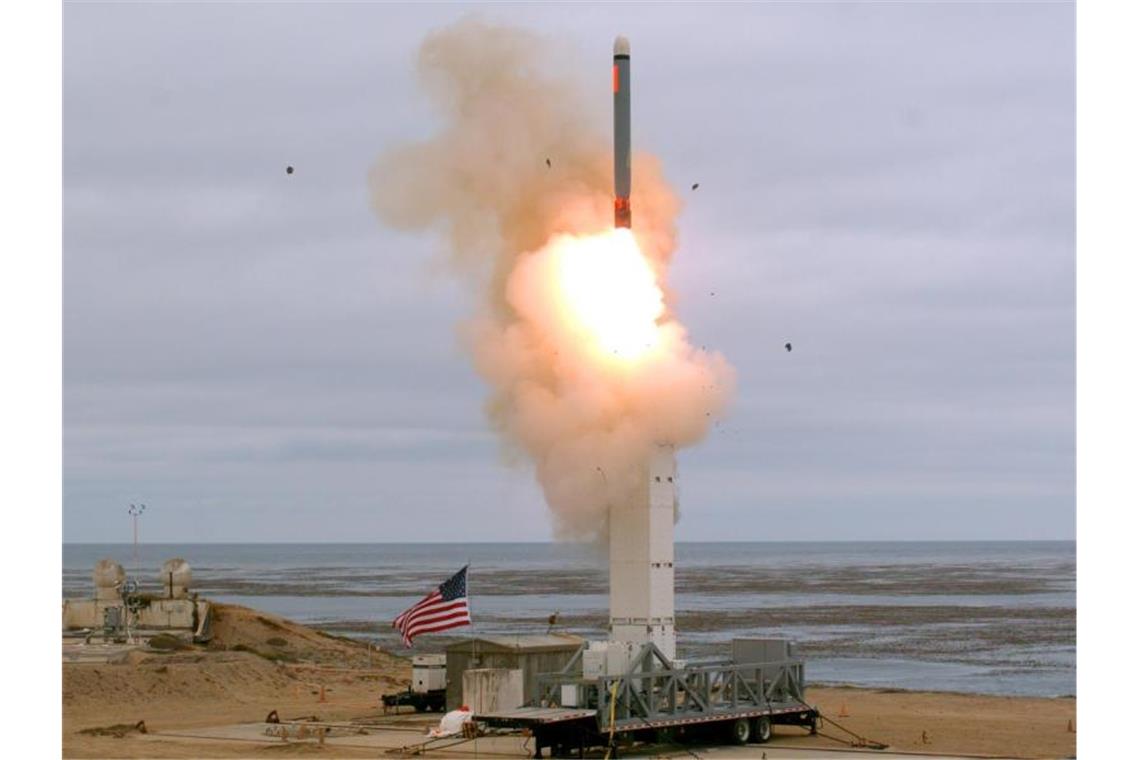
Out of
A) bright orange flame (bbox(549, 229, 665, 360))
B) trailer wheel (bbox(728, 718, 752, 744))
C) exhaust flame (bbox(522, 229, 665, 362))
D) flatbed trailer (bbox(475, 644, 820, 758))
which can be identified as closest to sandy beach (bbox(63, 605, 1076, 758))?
trailer wheel (bbox(728, 718, 752, 744))

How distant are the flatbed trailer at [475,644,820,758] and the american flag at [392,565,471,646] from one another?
311 centimetres

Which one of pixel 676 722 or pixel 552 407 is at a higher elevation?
pixel 552 407

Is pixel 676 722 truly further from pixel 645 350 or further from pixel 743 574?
pixel 743 574

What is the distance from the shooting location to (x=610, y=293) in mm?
39969

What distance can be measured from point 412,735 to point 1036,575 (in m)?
133

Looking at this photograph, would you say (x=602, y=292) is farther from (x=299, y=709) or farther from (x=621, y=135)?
(x=299, y=709)

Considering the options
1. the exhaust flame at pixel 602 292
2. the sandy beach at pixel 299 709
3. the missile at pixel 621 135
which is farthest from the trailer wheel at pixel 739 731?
the missile at pixel 621 135

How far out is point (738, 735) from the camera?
38.8 meters

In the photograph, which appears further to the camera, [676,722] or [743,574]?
[743,574]

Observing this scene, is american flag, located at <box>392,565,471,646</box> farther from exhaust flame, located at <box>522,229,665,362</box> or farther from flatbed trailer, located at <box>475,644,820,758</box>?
exhaust flame, located at <box>522,229,665,362</box>

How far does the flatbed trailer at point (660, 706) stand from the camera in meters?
35.8

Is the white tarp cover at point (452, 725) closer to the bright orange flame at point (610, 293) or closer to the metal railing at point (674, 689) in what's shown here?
the metal railing at point (674, 689)

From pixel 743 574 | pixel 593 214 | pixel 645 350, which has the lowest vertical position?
pixel 743 574
